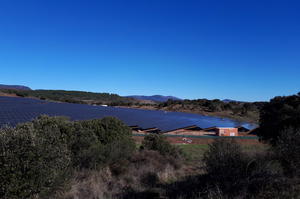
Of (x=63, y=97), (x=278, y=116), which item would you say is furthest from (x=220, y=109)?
(x=63, y=97)

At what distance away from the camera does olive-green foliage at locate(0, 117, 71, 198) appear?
507cm

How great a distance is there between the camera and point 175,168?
1309 cm

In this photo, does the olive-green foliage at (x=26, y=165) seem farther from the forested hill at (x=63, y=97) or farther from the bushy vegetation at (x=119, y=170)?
the forested hill at (x=63, y=97)

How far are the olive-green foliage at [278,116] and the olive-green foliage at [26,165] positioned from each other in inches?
572

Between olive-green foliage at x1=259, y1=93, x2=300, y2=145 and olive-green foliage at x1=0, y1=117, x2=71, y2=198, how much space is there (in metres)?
14.5

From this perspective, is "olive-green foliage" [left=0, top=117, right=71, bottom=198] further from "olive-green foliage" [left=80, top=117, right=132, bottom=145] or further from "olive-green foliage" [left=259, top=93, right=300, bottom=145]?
"olive-green foliage" [left=259, top=93, right=300, bottom=145]

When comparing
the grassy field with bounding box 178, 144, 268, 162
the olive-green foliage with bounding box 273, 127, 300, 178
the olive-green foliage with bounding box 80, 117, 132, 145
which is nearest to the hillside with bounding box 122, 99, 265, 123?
the grassy field with bounding box 178, 144, 268, 162

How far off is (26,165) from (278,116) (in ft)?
55.4

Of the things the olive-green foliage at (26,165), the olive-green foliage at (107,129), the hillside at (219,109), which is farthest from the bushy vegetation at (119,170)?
the hillside at (219,109)

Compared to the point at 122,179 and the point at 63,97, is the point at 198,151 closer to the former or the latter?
the point at 122,179

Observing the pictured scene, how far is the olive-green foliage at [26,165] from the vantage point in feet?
16.6

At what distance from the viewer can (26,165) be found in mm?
5199

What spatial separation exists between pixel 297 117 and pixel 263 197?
1165 cm

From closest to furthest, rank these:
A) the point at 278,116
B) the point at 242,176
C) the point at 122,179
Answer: the point at 242,176 < the point at 122,179 < the point at 278,116
